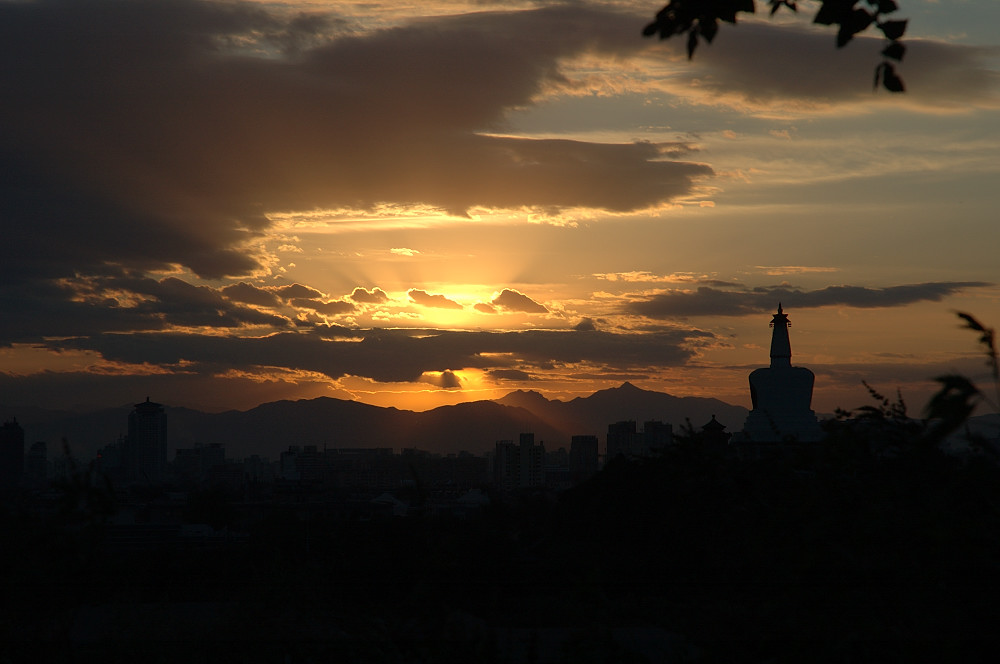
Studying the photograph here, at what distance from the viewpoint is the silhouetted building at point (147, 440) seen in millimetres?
160375

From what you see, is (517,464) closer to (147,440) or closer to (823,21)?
(147,440)

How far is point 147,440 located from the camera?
173250mm

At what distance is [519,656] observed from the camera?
17.4ft

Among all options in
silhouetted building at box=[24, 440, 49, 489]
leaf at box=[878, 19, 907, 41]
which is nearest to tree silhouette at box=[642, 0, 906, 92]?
leaf at box=[878, 19, 907, 41]

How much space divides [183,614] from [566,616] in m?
3.96

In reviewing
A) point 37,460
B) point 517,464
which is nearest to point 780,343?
point 517,464

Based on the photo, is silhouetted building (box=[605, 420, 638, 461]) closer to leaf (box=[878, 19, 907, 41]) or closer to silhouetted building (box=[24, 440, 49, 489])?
silhouetted building (box=[24, 440, 49, 489])

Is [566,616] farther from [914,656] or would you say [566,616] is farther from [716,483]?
[914,656]

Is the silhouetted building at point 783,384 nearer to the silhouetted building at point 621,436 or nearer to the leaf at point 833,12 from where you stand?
the silhouetted building at point 621,436

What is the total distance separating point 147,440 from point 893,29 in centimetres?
18220

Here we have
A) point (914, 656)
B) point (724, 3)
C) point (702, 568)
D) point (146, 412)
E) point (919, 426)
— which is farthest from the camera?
point (146, 412)

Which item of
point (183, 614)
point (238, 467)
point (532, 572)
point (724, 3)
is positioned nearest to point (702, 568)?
point (532, 572)

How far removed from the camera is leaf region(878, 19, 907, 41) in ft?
12.5

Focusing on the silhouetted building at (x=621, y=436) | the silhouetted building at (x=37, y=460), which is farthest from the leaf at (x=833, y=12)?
the silhouetted building at (x=37, y=460)
